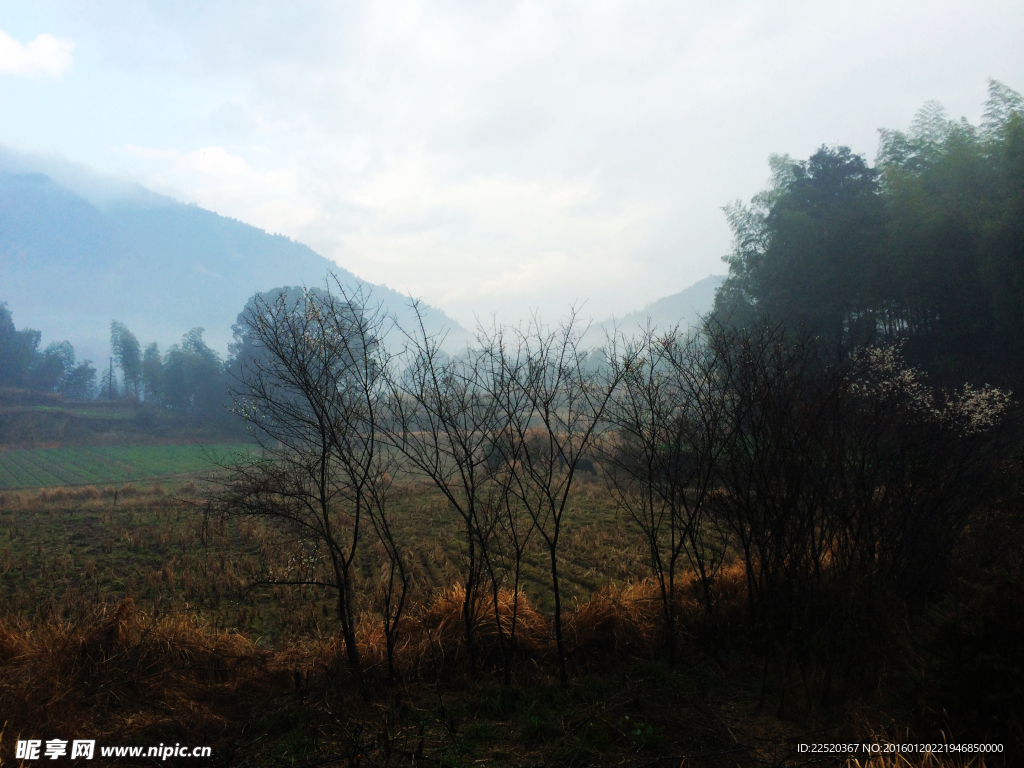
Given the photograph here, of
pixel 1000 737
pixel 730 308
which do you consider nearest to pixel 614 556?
pixel 1000 737

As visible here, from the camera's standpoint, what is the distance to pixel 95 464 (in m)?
31.5

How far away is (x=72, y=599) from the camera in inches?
309

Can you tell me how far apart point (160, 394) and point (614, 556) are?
51400mm

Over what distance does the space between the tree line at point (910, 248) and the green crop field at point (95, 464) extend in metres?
25.0

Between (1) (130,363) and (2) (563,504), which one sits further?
(1) (130,363)

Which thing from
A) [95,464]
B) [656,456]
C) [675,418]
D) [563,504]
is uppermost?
[675,418]

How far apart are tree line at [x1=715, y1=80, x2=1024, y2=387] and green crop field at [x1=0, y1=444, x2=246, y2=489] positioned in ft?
82.1

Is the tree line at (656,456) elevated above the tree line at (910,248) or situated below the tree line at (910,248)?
below

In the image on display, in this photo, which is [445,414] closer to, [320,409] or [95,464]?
[320,409]

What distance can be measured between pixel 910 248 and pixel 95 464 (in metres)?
40.6

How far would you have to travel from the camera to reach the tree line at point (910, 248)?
1283 centimetres

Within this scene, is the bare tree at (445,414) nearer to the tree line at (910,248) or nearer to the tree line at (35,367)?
the tree line at (910,248)

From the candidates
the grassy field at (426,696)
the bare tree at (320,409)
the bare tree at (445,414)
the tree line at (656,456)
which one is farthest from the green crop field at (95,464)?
the bare tree at (445,414)

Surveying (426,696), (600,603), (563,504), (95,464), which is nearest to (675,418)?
(563,504)
